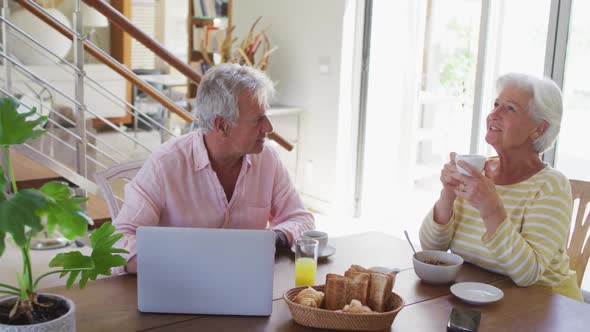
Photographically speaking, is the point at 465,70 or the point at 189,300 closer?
the point at 189,300

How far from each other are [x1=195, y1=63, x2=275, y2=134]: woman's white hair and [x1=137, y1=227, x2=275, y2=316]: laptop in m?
0.63

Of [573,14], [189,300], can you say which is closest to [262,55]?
[573,14]

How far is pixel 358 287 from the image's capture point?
4.57ft

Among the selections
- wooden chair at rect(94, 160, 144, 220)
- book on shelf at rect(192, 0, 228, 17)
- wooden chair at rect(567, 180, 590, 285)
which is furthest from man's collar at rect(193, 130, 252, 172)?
book on shelf at rect(192, 0, 228, 17)

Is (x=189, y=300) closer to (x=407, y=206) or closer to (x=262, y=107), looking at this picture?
(x=262, y=107)

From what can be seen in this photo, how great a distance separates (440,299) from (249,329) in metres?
0.47

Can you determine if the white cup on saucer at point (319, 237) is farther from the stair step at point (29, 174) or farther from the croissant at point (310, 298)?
the stair step at point (29, 174)

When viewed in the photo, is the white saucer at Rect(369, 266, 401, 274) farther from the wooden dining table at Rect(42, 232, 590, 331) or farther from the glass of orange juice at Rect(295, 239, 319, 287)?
the glass of orange juice at Rect(295, 239, 319, 287)

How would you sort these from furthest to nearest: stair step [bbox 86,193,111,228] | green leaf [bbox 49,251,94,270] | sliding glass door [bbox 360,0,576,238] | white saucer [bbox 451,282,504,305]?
1. sliding glass door [bbox 360,0,576,238]
2. stair step [bbox 86,193,111,228]
3. white saucer [bbox 451,282,504,305]
4. green leaf [bbox 49,251,94,270]

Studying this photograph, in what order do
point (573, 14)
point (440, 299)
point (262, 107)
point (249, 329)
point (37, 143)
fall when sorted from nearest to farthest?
point (249, 329) < point (440, 299) < point (262, 107) < point (573, 14) < point (37, 143)

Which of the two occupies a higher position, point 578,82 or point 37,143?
point 578,82

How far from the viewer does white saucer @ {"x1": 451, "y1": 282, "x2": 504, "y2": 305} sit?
1.50 meters

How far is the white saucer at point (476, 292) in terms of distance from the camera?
Result: 4.92ft

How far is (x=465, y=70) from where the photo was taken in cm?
409
